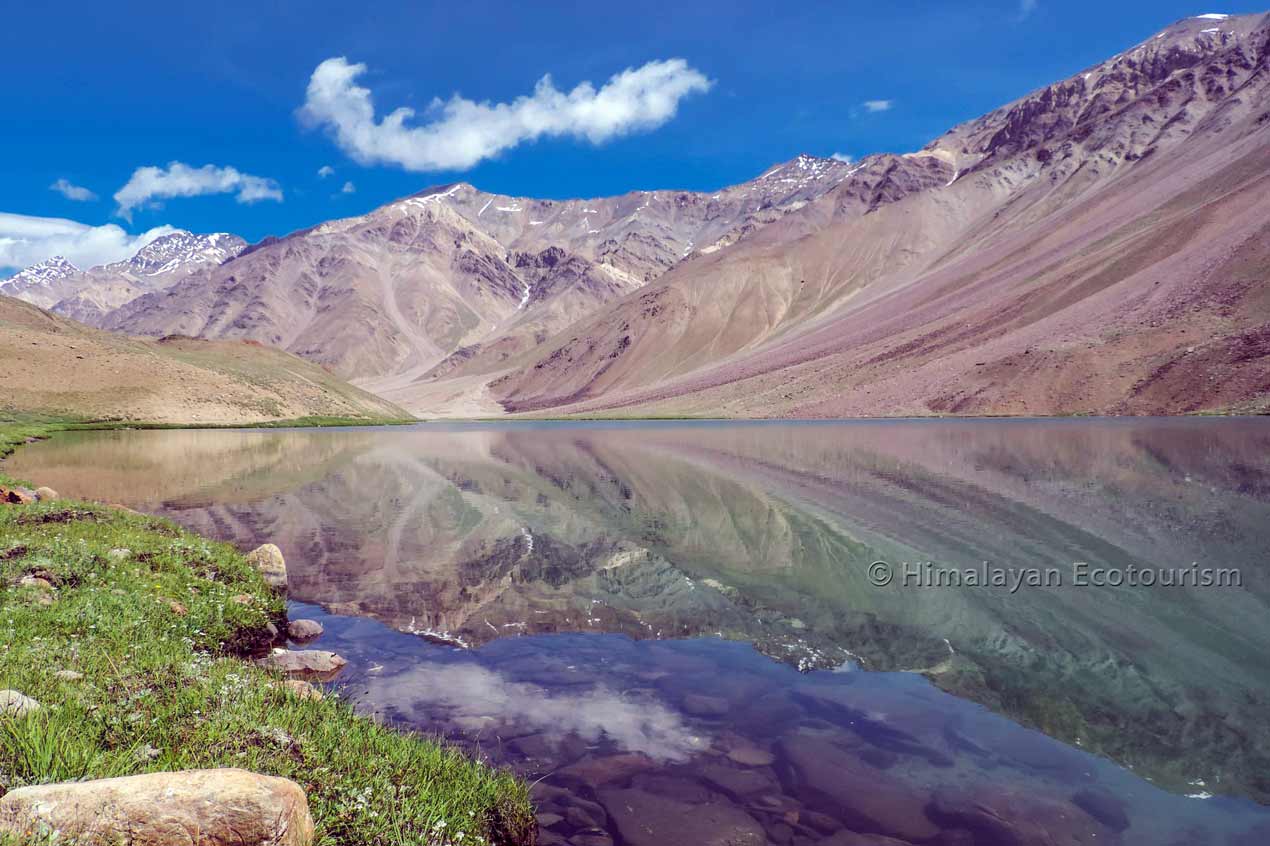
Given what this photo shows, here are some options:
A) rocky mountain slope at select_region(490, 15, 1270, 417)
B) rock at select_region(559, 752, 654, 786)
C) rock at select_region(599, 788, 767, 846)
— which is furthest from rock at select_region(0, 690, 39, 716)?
rocky mountain slope at select_region(490, 15, 1270, 417)

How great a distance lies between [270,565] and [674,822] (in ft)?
40.7

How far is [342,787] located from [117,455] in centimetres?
6009

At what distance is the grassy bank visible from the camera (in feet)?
18.2

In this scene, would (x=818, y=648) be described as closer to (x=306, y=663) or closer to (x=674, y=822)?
(x=674, y=822)

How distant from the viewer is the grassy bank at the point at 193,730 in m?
5.56

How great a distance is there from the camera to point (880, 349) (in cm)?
13975

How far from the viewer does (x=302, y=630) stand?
13.2 meters

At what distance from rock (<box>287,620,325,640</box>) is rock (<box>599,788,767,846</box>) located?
7716 millimetres

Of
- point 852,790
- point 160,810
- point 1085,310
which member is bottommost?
point 852,790

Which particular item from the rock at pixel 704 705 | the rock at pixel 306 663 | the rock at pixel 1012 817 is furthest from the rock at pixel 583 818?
the rock at pixel 306 663

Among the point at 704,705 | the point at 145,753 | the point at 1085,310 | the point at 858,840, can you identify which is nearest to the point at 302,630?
the point at 704,705

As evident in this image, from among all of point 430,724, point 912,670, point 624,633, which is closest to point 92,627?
point 430,724

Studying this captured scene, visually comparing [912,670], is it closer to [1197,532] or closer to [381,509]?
[1197,532]

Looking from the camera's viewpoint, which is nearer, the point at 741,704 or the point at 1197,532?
the point at 741,704
